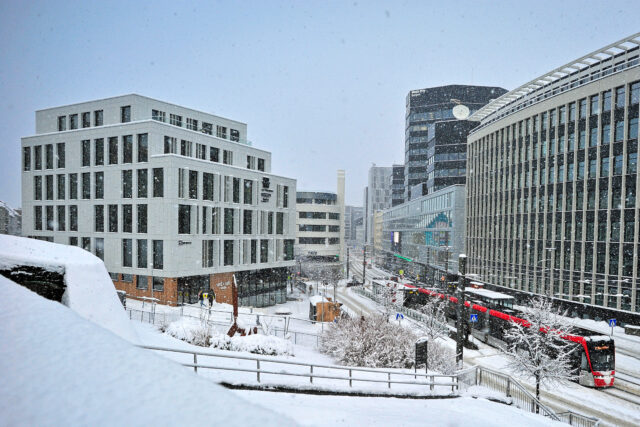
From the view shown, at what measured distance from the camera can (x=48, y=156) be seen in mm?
39344

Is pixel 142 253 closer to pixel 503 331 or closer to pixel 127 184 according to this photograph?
pixel 127 184

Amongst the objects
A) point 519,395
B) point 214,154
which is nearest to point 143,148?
point 214,154

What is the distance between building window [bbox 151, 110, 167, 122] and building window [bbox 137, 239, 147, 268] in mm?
13450

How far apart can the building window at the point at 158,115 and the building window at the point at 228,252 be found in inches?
589

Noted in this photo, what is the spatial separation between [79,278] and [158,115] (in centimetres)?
3693

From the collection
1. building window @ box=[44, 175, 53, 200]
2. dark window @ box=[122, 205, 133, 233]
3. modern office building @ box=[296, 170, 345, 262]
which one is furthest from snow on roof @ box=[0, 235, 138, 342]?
modern office building @ box=[296, 170, 345, 262]

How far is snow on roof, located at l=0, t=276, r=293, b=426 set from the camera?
1494 mm

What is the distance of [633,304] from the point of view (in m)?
31.5

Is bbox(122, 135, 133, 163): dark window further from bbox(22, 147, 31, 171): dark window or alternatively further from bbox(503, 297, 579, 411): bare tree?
bbox(503, 297, 579, 411): bare tree

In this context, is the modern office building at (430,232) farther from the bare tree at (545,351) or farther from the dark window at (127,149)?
the dark window at (127,149)

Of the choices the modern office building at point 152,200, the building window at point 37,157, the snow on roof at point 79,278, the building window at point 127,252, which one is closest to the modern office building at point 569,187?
the modern office building at point 152,200

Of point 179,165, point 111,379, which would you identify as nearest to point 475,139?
point 179,165

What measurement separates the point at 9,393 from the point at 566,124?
49.6 metres

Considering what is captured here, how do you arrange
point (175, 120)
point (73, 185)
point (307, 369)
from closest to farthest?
point (307, 369), point (73, 185), point (175, 120)
